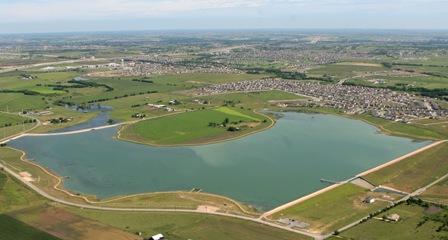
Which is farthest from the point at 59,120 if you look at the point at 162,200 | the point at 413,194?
the point at 413,194

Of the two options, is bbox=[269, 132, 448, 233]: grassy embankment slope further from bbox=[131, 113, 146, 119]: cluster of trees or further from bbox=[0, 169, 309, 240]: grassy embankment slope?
bbox=[131, 113, 146, 119]: cluster of trees

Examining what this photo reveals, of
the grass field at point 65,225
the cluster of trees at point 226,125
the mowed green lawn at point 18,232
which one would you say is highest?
the mowed green lawn at point 18,232

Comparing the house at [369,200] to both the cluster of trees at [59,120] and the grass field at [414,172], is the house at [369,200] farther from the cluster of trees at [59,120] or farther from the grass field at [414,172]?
the cluster of trees at [59,120]

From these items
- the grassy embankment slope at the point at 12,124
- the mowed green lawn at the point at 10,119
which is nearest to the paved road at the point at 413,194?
the grassy embankment slope at the point at 12,124

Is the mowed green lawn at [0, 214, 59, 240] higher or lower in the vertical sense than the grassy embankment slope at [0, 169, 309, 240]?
higher

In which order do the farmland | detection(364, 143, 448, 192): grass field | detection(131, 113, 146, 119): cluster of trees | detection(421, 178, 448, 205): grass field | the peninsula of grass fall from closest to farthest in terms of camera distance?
1. the farmland
2. detection(421, 178, 448, 205): grass field
3. detection(364, 143, 448, 192): grass field
4. the peninsula of grass
5. detection(131, 113, 146, 119): cluster of trees

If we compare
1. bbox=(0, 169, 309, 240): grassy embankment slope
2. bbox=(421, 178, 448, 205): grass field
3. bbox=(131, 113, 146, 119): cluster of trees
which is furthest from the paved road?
bbox=(131, 113, 146, 119): cluster of trees

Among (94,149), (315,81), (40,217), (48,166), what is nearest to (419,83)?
(315,81)
